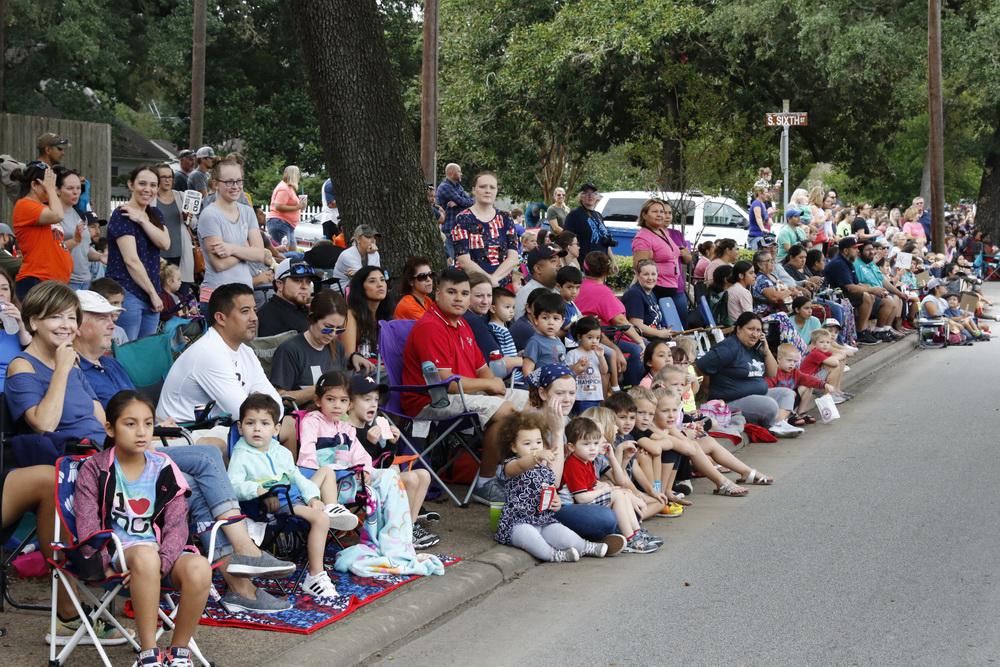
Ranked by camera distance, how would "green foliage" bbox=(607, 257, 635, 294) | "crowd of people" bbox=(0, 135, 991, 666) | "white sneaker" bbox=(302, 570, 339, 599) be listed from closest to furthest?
"crowd of people" bbox=(0, 135, 991, 666)
"white sneaker" bbox=(302, 570, 339, 599)
"green foliage" bbox=(607, 257, 635, 294)

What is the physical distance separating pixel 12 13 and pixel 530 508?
91.5 ft

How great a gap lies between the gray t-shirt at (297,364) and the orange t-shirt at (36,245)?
2.55 metres

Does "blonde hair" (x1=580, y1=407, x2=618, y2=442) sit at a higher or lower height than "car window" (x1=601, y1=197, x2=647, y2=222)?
lower

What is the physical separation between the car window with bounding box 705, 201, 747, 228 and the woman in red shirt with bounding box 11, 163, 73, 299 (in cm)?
2455

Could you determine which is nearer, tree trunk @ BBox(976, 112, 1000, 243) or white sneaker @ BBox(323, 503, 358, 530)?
white sneaker @ BBox(323, 503, 358, 530)

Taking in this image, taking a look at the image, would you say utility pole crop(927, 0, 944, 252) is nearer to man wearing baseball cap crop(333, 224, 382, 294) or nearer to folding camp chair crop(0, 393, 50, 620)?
man wearing baseball cap crop(333, 224, 382, 294)

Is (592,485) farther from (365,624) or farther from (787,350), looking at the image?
(787,350)

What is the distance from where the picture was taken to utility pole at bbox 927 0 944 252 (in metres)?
29.2

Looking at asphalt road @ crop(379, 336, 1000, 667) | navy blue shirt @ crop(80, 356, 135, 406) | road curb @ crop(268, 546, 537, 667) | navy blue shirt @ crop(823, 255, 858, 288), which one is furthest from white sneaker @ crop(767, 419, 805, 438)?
navy blue shirt @ crop(823, 255, 858, 288)

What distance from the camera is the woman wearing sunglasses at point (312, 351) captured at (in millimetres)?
8695

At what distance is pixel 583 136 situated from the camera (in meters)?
39.5

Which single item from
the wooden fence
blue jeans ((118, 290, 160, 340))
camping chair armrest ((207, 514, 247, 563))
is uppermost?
the wooden fence

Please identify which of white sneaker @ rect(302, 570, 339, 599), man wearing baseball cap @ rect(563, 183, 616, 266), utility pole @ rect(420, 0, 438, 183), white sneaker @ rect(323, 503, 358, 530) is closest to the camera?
white sneaker @ rect(302, 570, 339, 599)

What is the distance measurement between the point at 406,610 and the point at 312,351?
2.73m
